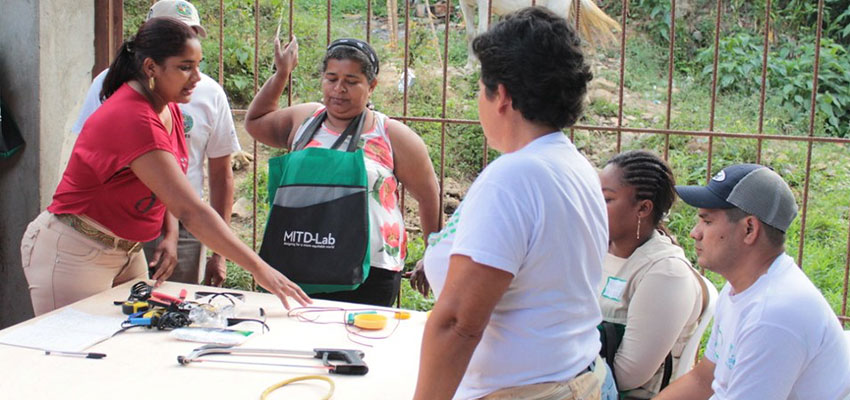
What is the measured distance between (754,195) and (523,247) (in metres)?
0.85

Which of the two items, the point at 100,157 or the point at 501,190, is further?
the point at 100,157

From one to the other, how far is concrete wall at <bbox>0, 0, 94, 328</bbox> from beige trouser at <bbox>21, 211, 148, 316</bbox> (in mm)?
1217

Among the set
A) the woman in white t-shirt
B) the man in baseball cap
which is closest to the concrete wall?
the woman in white t-shirt

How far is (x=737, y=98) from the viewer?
7.36m

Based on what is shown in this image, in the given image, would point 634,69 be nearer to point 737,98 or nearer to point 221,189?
point 737,98

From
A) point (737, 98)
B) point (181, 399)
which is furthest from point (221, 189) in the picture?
point (737, 98)

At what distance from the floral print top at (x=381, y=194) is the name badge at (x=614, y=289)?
33.1 inches

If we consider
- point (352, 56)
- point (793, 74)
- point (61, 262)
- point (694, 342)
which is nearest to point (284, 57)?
point (352, 56)

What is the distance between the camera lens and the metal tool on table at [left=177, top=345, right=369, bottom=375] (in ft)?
7.28

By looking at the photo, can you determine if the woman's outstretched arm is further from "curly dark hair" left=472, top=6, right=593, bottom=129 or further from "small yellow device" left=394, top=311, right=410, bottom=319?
"curly dark hair" left=472, top=6, right=593, bottom=129

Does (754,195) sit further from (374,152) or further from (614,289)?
(374,152)

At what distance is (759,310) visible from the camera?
2.00m

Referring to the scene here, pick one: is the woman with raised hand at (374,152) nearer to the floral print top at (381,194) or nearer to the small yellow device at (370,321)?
the floral print top at (381,194)

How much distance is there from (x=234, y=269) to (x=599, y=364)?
3.96 meters
